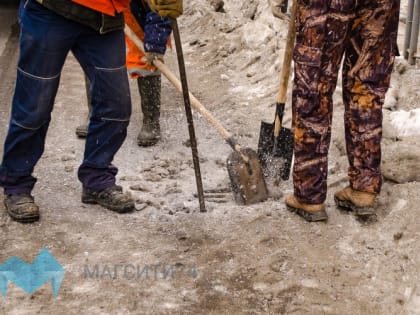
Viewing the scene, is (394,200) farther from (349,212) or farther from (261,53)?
(261,53)

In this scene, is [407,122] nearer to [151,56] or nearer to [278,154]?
[278,154]

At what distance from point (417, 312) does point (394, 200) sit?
1048mm

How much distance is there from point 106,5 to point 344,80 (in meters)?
1.35

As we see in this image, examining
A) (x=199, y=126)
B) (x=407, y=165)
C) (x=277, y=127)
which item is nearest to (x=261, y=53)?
(x=199, y=126)

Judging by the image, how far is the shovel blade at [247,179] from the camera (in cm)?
404

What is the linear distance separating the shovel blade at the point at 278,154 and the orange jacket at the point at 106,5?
52.9 inches

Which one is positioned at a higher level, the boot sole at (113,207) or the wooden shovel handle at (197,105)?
the wooden shovel handle at (197,105)

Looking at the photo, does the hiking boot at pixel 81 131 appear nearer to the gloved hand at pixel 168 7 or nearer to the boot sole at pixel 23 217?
the boot sole at pixel 23 217

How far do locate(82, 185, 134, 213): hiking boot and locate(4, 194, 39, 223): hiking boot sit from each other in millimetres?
366

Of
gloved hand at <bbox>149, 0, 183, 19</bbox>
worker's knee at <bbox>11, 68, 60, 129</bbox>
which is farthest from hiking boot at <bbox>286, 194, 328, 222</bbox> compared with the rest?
worker's knee at <bbox>11, 68, 60, 129</bbox>

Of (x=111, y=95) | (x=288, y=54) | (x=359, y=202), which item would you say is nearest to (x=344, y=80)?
(x=288, y=54)

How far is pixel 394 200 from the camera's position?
3.88m

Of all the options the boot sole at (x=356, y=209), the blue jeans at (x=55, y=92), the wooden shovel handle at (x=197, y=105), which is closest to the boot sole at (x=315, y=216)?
the boot sole at (x=356, y=209)
